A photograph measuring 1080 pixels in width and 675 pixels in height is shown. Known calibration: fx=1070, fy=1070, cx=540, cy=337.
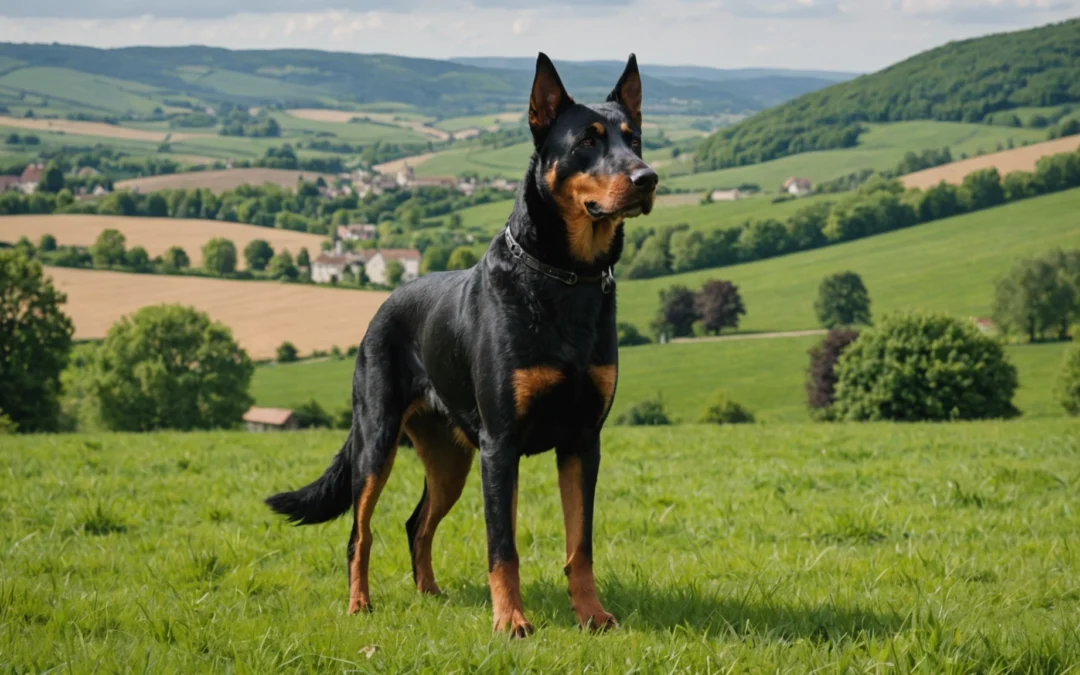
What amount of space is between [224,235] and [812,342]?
2612 inches

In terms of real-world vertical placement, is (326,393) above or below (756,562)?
below

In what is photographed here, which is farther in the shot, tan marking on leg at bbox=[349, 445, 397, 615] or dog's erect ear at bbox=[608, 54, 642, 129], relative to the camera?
tan marking on leg at bbox=[349, 445, 397, 615]

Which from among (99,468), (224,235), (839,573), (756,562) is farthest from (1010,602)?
(224,235)

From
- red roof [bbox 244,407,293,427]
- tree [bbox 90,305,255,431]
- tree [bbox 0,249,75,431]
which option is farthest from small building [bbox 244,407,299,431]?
tree [bbox 0,249,75,431]

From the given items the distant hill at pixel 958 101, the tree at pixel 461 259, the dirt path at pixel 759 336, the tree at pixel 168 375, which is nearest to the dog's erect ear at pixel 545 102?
the tree at pixel 168 375

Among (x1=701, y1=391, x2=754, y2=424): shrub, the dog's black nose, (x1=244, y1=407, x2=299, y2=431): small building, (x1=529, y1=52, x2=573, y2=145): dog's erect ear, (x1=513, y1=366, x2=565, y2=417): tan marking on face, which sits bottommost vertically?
(x1=244, y1=407, x2=299, y2=431): small building

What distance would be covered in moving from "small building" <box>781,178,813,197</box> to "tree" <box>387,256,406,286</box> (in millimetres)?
56847

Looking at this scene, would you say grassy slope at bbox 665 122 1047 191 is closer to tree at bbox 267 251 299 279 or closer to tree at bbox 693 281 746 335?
tree at bbox 693 281 746 335

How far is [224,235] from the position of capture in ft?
386

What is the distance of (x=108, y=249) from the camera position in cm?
10500

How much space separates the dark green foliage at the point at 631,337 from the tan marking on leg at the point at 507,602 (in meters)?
82.4

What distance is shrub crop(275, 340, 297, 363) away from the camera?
263 ft

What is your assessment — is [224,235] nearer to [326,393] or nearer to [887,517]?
[326,393]

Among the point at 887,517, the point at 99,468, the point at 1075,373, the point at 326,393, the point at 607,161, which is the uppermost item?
the point at 607,161
